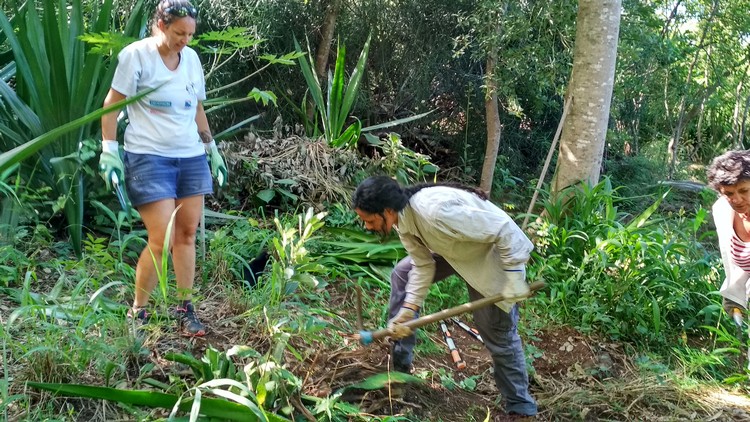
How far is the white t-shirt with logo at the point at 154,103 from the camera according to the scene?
112 inches

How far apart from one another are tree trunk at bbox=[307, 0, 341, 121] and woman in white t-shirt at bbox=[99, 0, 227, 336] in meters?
3.51

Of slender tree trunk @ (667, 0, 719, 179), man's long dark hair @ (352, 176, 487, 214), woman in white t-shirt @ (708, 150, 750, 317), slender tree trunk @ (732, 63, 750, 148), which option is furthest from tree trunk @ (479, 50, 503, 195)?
slender tree trunk @ (732, 63, 750, 148)

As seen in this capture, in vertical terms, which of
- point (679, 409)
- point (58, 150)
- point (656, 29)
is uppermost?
point (656, 29)

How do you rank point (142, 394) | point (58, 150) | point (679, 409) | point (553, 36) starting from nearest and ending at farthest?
1. point (142, 394)
2. point (679, 409)
3. point (58, 150)
4. point (553, 36)

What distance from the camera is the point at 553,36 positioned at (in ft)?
19.6

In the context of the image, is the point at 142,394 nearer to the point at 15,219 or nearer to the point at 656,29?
the point at 15,219

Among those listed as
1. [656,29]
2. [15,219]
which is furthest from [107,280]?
[656,29]

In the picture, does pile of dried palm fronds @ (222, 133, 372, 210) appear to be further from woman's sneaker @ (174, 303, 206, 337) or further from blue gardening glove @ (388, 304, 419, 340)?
blue gardening glove @ (388, 304, 419, 340)

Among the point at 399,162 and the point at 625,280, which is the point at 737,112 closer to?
the point at 399,162

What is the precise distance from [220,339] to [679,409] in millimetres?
2169

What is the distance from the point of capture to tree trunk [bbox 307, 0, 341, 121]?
253 inches

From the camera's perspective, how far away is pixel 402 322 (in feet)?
9.43

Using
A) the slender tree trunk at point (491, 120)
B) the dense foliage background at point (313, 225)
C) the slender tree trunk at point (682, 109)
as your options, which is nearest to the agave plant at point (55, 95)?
the dense foliage background at point (313, 225)

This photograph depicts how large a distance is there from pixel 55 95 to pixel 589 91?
11.2 ft
